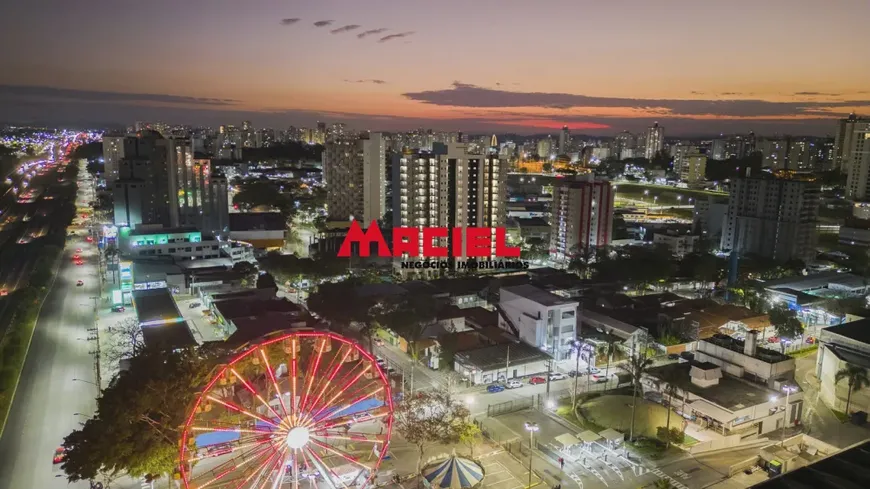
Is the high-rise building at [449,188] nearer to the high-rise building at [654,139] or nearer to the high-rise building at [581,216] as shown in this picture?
the high-rise building at [581,216]

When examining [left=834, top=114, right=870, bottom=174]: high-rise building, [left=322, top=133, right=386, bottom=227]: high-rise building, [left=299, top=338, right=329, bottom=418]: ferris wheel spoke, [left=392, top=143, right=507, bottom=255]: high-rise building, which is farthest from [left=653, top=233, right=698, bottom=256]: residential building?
[left=834, top=114, right=870, bottom=174]: high-rise building

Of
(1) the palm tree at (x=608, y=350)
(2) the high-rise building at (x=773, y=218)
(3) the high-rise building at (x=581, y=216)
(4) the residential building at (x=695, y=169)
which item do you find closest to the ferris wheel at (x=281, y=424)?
(1) the palm tree at (x=608, y=350)

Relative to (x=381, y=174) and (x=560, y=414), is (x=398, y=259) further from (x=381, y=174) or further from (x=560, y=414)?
(x=560, y=414)

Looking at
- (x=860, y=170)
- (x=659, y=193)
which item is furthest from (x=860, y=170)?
(x=659, y=193)

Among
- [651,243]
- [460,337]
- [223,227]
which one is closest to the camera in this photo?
[460,337]

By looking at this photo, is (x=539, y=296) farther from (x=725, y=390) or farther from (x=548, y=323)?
(x=725, y=390)

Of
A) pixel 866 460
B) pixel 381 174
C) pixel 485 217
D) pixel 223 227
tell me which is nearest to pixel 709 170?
pixel 381 174

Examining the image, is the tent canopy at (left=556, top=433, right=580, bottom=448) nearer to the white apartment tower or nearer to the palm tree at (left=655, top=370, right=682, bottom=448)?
the palm tree at (left=655, top=370, right=682, bottom=448)
